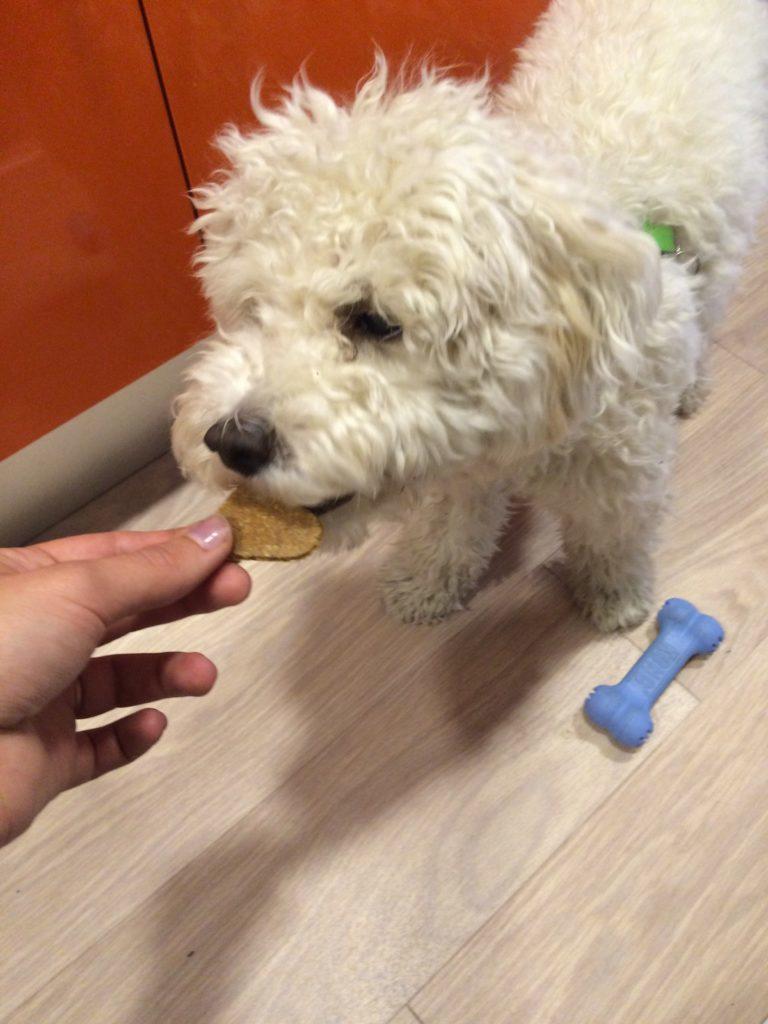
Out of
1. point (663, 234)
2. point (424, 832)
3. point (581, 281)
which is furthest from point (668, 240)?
point (424, 832)

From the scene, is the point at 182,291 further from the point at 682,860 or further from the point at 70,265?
the point at 682,860

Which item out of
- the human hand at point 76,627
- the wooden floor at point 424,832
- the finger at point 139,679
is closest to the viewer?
the human hand at point 76,627

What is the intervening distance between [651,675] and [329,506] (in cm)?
60

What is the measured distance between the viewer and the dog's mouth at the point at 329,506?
692mm

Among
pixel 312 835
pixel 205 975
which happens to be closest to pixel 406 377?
pixel 312 835

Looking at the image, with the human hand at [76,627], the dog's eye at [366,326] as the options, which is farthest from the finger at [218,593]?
the dog's eye at [366,326]

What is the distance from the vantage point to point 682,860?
101 centimetres

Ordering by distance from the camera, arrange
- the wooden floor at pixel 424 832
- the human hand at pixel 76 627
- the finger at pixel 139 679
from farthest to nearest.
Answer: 1. the wooden floor at pixel 424 832
2. the finger at pixel 139 679
3. the human hand at pixel 76 627

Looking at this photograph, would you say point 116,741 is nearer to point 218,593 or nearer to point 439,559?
point 218,593

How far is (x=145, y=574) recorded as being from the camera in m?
0.64

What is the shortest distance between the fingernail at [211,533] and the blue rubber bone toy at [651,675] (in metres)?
0.61

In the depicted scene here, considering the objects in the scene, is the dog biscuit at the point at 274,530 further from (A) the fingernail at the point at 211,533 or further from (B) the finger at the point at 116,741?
(B) the finger at the point at 116,741

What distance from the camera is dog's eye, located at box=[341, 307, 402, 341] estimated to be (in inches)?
25.4

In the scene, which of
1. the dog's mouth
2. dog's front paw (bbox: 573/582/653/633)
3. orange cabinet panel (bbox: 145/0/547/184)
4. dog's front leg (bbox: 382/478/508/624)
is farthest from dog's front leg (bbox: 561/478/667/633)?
orange cabinet panel (bbox: 145/0/547/184)
